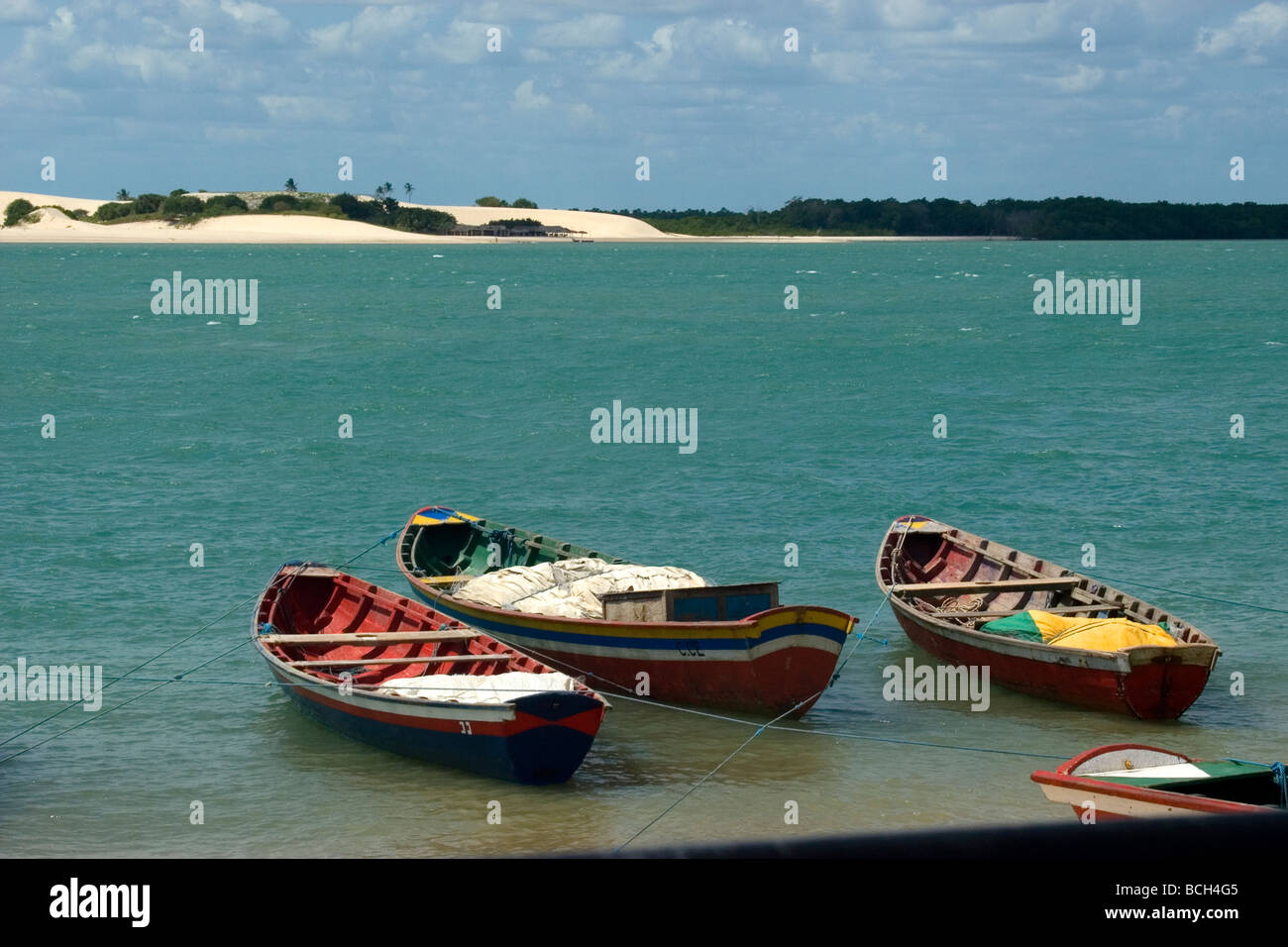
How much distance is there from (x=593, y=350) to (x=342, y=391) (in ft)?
61.7

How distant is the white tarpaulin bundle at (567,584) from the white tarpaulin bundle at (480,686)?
296 centimetres

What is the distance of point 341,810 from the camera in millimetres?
16156

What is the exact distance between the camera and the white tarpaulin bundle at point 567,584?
68.2 feet

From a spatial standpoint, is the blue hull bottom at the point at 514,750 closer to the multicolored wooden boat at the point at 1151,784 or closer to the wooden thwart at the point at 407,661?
the wooden thwart at the point at 407,661

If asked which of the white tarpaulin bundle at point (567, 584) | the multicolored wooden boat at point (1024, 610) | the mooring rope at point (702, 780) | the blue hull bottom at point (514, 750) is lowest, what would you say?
the mooring rope at point (702, 780)

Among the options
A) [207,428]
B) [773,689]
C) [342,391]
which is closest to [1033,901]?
[773,689]

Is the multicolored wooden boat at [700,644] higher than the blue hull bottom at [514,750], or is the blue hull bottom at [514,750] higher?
the multicolored wooden boat at [700,644]

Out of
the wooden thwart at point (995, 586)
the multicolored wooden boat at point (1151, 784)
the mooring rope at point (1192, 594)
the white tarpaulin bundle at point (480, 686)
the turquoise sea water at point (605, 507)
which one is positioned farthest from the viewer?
the mooring rope at point (1192, 594)

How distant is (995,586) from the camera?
872 inches

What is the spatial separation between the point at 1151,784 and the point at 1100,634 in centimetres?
705

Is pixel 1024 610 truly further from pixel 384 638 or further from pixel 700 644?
pixel 384 638

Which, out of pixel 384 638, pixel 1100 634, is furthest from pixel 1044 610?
pixel 384 638

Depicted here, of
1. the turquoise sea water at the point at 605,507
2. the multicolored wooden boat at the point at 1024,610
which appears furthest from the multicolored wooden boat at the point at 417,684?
the multicolored wooden boat at the point at 1024,610

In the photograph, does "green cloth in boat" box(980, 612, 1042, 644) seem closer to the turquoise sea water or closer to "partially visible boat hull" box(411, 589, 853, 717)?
the turquoise sea water
